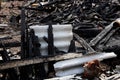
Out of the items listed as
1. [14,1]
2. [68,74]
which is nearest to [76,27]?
[68,74]

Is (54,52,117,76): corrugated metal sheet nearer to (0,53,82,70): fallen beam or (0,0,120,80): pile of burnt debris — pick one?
(0,0,120,80): pile of burnt debris

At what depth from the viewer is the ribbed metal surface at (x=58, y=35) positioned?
641 cm

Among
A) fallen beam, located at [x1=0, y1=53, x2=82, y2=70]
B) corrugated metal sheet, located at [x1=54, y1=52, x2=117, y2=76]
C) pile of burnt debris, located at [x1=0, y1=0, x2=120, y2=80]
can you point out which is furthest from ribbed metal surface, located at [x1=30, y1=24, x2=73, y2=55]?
corrugated metal sheet, located at [x1=54, y1=52, x2=117, y2=76]

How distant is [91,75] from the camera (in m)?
6.04

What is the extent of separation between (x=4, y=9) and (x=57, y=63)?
11.0 meters

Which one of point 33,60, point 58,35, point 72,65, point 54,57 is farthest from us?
point 58,35

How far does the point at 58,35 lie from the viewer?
21.8 feet

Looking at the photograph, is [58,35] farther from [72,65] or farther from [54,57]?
[72,65]

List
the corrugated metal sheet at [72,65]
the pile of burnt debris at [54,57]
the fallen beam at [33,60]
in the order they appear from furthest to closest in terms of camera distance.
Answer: the corrugated metal sheet at [72,65] < the pile of burnt debris at [54,57] < the fallen beam at [33,60]

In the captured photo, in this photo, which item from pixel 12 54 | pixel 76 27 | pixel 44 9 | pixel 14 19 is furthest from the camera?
pixel 44 9

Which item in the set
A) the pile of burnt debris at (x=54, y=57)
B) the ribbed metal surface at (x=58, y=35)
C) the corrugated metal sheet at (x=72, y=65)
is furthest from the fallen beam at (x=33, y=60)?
the ribbed metal surface at (x=58, y=35)

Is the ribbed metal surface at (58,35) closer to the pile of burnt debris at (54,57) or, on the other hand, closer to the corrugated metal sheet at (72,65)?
the pile of burnt debris at (54,57)

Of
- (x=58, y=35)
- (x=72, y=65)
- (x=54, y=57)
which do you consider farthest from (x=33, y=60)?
(x=58, y=35)

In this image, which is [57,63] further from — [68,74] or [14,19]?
[14,19]
